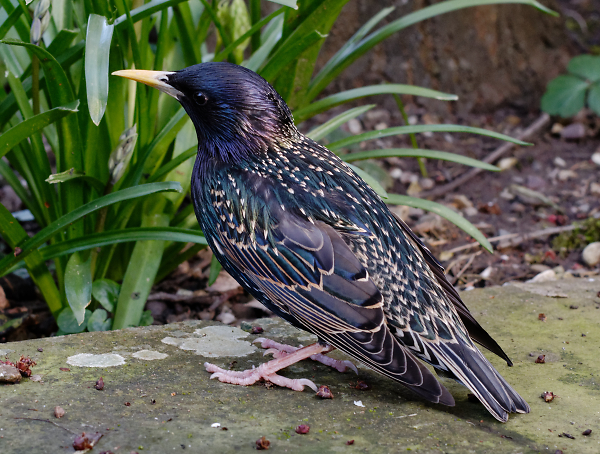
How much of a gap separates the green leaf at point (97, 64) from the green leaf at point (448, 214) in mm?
1566

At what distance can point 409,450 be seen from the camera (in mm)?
2154

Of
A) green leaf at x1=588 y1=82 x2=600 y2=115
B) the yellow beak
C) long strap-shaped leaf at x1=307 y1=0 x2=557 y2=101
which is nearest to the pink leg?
the yellow beak

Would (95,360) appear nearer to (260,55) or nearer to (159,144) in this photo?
(159,144)

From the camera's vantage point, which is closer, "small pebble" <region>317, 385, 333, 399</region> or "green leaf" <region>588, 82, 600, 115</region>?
"small pebble" <region>317, 385, 333, 399</region>

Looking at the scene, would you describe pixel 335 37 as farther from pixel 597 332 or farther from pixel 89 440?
pixel 89 440

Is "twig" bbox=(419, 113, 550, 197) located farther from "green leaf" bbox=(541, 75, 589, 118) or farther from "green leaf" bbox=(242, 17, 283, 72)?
"green leaf" bbox=(242, 17, 283, 72)

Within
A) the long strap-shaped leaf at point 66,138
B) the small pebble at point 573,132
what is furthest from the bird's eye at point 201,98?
the small pebble at point 573,132

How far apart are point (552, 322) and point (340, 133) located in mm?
2930

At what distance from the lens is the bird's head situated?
2.73 m

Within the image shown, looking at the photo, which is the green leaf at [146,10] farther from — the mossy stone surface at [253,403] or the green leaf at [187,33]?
the mossy stone surface at [253,403]

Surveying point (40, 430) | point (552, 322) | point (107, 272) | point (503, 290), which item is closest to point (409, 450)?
point (40, 430)

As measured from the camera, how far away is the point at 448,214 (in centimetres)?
346

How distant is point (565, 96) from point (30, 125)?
4701 mm

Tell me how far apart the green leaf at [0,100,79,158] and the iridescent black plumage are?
44 cm
